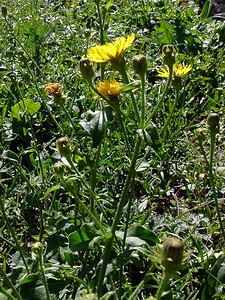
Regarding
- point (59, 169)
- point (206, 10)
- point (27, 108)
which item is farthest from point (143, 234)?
point (206, 10)

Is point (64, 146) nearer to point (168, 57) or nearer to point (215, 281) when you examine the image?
point (168, 57)

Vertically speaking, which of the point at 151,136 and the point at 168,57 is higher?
the point at 168,57

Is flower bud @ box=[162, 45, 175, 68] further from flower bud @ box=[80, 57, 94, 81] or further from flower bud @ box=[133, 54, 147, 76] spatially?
flower bud @ box=[80, 57, 94, 81]

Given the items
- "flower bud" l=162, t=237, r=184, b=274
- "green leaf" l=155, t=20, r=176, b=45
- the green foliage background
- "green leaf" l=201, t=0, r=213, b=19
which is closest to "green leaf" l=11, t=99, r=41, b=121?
the green foliage background

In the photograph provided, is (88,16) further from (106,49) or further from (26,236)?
(106,49)

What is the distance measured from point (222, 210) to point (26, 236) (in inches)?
30.3

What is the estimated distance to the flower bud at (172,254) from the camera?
97 cm

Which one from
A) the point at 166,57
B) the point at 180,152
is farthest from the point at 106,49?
the point at 180,152

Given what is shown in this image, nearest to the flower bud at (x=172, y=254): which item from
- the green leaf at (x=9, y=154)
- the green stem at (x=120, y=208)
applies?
the green stem at (x=120, y=208)

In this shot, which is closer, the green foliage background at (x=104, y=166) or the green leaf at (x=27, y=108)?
the green foliage background at (x=104, y=166)

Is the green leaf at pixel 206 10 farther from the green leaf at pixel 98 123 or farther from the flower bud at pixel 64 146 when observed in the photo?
the flower bud at pixel 64 146

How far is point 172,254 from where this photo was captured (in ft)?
3.20

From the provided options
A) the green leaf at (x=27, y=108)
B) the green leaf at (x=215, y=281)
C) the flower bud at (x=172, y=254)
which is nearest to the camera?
the flower bud at (x=172, y=254)

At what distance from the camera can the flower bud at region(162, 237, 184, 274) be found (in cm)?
97
